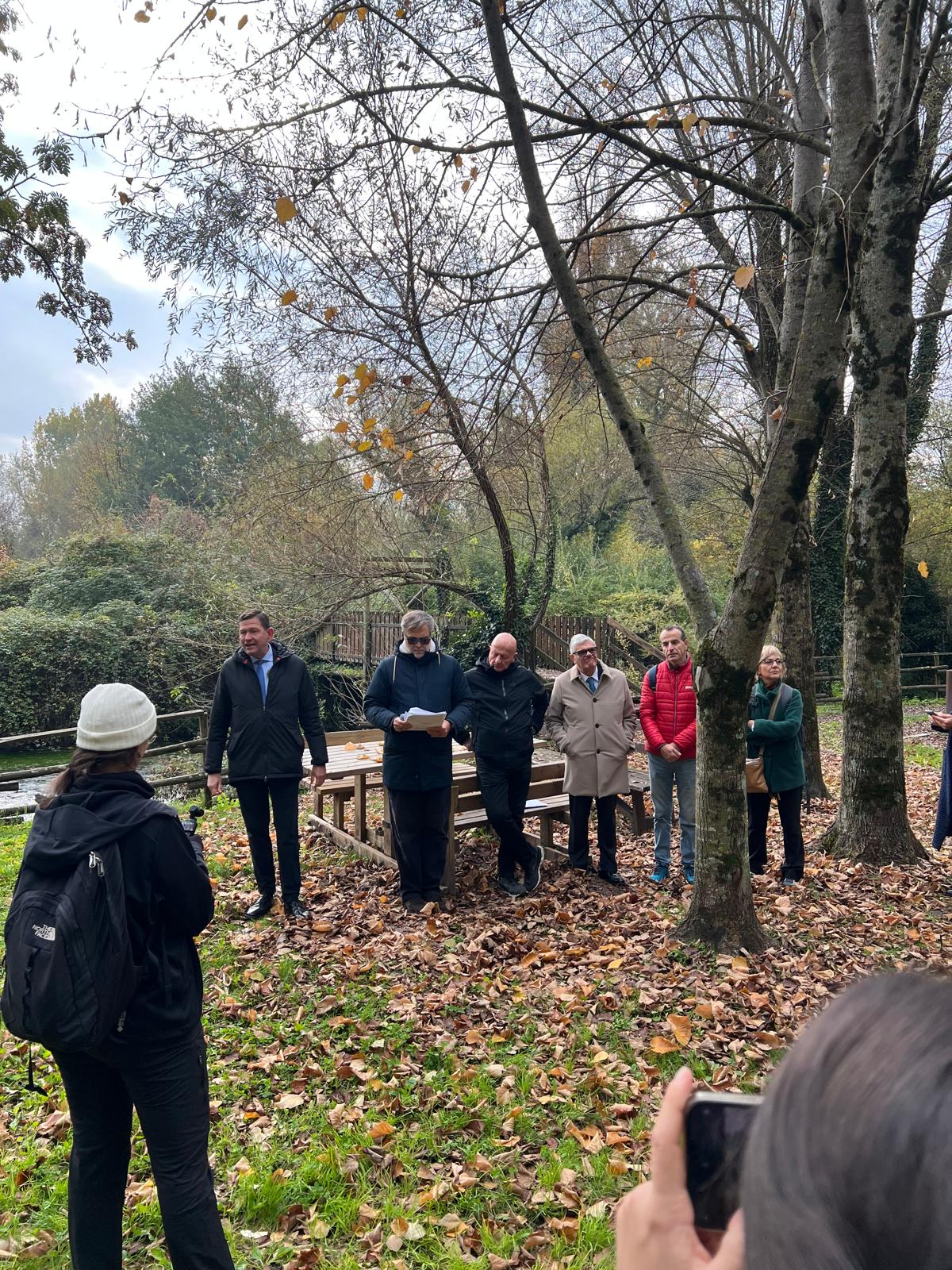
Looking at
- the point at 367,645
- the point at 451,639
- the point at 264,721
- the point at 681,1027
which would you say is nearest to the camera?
the point at 681,1027

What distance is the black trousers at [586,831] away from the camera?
6.70 metres

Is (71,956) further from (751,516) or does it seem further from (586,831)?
(586,831)

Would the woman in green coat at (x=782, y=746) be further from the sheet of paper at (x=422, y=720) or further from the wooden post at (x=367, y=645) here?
the wooden post at (x=367, y=645)

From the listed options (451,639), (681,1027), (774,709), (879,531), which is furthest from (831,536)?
(681,1027)

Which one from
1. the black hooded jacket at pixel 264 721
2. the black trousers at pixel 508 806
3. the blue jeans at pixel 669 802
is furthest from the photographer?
the blue jeans at pixel 669 802

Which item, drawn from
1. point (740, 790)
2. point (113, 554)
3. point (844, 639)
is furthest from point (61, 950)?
point (113, 554)

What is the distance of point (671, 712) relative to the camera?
684 centimetres

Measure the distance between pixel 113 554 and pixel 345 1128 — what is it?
21.3 meters

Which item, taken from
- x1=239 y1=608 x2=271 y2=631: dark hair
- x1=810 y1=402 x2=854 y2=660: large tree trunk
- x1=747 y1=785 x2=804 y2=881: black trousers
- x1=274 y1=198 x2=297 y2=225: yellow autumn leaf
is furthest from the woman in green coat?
x1=810 y1=402 x2=854 y2=660: large tree trunk

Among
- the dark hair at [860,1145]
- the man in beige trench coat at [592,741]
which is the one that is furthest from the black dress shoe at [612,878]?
the dark hair at [860,1145]

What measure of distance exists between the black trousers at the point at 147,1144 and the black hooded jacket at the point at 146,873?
0.11 meters

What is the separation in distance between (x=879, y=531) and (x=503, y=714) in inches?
133

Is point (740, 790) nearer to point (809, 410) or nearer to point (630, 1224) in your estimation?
point (809, 410)

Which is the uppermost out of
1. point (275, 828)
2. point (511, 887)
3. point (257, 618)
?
point (257, 618)
